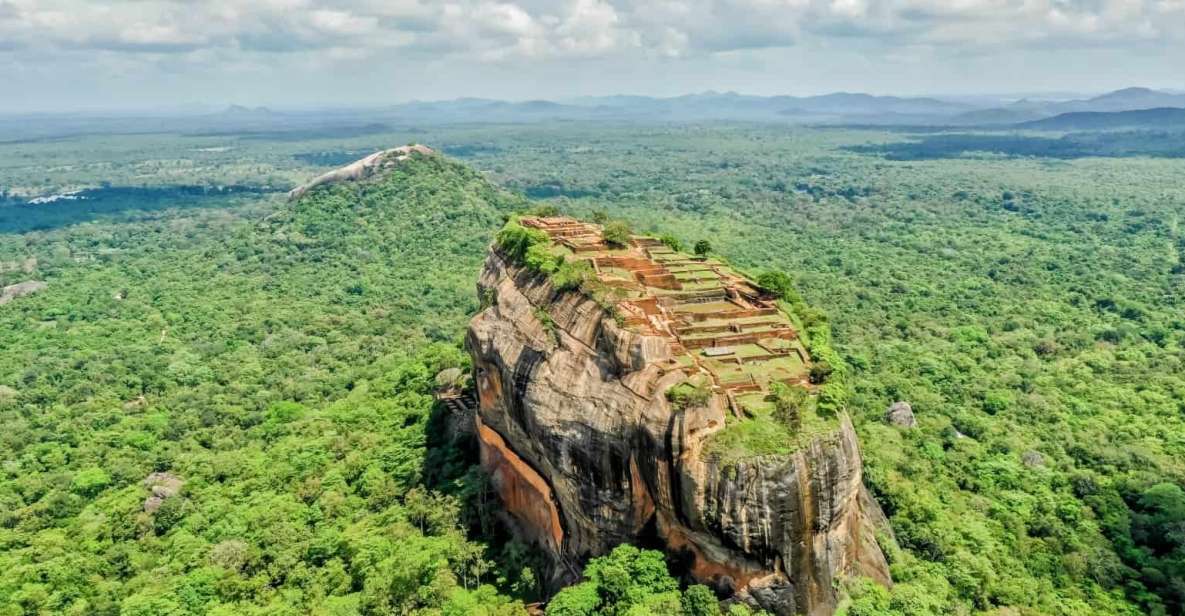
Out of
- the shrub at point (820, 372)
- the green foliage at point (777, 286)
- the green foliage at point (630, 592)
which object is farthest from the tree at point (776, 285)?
the green foliage at point (630, 592)

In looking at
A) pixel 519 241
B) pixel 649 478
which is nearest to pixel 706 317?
pixel 649 478

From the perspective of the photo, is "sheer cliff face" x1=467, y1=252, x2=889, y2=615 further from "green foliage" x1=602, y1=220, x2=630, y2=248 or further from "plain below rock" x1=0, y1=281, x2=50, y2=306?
"plain below rock" x1=0, y1=281, x2=50, y2=306

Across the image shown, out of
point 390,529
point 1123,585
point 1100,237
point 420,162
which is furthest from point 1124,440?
point 420,162

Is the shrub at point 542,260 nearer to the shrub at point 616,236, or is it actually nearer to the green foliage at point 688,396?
the shrub at point 616,236

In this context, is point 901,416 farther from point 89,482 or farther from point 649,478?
point 89,482

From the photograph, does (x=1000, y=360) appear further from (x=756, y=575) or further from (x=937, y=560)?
(x=756, y=575)

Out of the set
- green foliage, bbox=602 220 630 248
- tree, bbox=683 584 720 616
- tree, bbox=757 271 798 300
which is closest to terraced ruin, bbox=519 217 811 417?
green foliage, bbox=602 220 630 248
